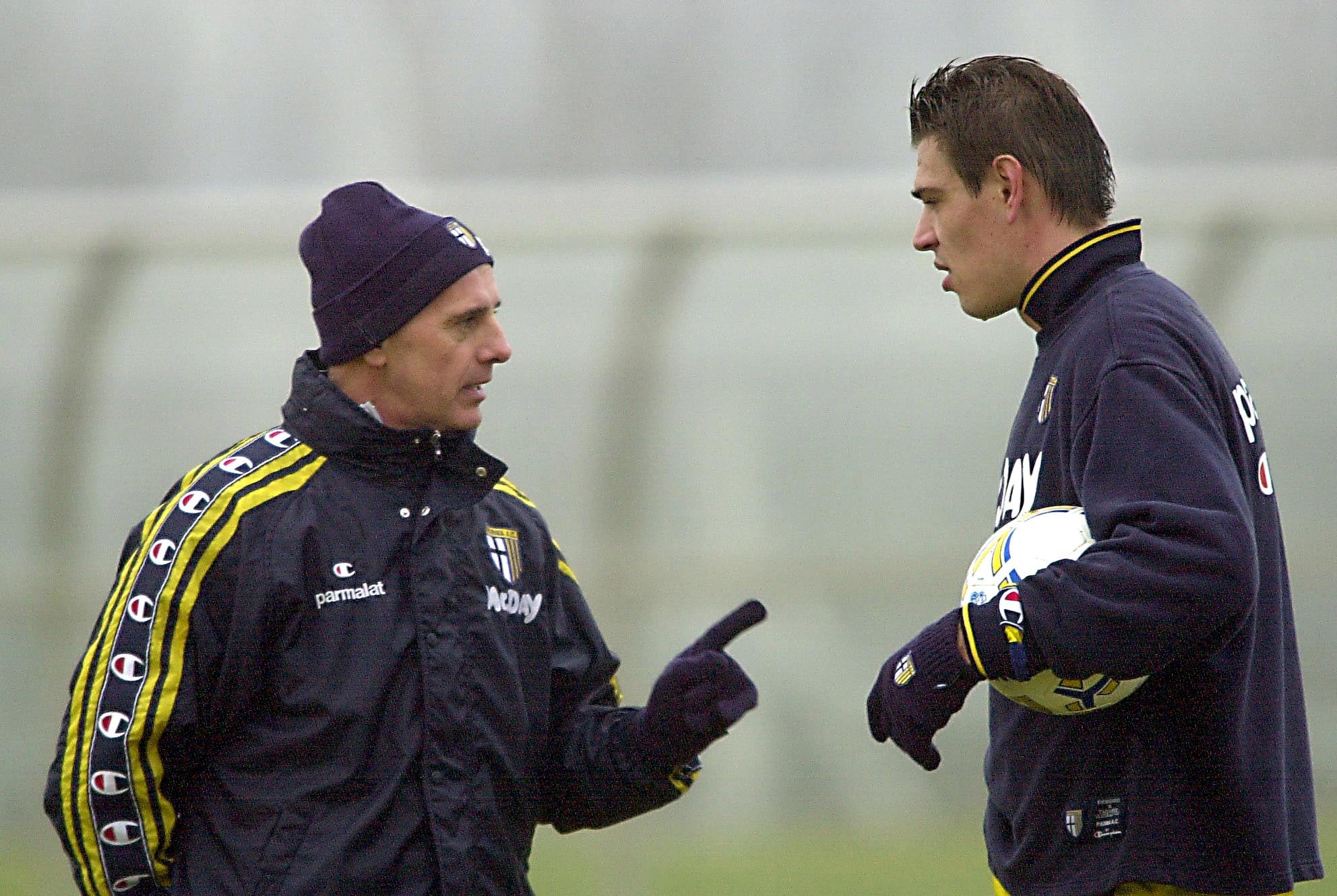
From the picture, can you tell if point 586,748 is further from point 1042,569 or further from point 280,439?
point 1042,569

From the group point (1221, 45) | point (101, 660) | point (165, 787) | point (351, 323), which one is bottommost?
point (165, 787)

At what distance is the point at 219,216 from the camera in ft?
18.7

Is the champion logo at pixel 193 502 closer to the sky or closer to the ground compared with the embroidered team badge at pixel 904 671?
closer to the sky

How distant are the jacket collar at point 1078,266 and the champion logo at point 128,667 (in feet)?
5.15

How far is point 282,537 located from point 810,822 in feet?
10.6

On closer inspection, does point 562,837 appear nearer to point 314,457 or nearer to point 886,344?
point 886,344

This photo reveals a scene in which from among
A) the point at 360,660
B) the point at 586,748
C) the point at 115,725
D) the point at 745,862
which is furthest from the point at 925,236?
the point at 745,862

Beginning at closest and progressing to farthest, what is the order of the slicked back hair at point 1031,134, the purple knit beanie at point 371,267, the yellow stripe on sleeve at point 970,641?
1. the yellow stripe on sleeve at point 970,641
2. the slicked back hair at point 1031,134
3. the purple knit beanie at point 371,267

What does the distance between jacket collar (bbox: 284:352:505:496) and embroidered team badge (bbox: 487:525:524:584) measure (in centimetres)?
9

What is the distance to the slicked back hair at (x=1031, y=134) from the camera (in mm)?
2674

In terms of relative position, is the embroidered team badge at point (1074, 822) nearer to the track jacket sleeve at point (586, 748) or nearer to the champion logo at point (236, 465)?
the track jacket sleeve at point (586, 748)

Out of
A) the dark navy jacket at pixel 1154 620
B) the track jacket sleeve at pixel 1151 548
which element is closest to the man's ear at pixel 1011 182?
the dark navy jacket at pixel 1154 620

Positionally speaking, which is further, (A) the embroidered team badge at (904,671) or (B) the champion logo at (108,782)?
(B) the champion logo at (108,782)

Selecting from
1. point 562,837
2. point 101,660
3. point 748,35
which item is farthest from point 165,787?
point 748,35
